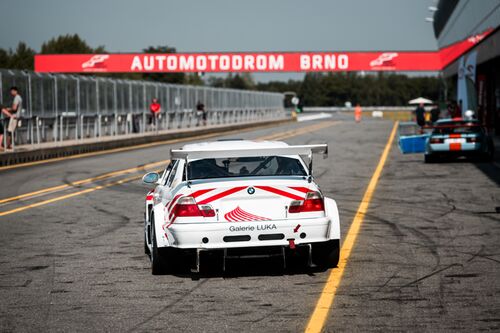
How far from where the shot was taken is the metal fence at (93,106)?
38.5 metres

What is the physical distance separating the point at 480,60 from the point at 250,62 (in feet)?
126

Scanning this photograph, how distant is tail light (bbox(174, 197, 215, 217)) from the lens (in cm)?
923

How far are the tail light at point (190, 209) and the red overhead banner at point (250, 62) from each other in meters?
65.5

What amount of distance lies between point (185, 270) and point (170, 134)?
4113cm

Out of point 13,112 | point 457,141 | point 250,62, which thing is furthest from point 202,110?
point 457,141

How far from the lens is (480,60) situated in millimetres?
42750

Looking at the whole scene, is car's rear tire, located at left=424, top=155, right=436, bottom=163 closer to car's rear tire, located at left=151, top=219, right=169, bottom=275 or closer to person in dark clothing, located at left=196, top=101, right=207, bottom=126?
car's rear tire, located at left=151, top=219, right=169, bottom=275

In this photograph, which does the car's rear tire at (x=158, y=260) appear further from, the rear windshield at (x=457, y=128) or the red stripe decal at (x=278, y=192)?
the rear windshield at (x=457, y=128)

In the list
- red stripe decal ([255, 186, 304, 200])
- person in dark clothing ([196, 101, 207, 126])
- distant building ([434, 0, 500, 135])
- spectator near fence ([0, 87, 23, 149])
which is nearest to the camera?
red stripe decal ([255, 186, 304, 200])

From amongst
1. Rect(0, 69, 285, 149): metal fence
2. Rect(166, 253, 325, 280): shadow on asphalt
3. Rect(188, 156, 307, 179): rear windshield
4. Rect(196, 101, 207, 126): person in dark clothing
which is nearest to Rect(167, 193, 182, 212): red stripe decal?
Rect(188, 156, 307, 179): rear windshield

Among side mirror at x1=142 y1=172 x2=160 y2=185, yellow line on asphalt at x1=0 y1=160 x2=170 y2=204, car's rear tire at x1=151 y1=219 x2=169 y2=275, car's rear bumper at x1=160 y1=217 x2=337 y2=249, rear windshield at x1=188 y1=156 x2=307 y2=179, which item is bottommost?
yellow line on asphalt at x1=0 y1=160 x2=170 y2=204

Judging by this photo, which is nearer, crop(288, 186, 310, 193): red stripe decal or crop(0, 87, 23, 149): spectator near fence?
crop(288, 186, 310, 193): red stripe decal

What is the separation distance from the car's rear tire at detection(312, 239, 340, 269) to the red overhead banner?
212 ft

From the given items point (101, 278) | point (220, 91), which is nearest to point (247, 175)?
point (101, 278)
